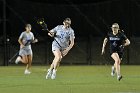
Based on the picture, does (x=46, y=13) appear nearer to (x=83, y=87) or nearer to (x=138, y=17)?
(x=138, y=17)

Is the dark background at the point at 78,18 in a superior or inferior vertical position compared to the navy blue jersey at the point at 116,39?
superior

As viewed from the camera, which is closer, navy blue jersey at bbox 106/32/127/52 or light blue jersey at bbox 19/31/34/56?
navy blue jersey at bbox 106/32/127/52

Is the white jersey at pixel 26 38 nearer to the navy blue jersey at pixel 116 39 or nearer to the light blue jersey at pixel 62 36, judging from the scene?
the light blue jersey at pixel 62 36

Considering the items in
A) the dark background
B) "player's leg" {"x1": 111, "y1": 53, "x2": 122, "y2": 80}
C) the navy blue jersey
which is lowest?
"player's leg" {"x1": 111, "y1": 53, "x2": 122, "y2": 80}

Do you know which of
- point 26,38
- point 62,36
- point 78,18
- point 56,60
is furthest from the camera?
point 78,18

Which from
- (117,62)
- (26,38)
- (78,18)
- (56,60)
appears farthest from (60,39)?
(78,18)

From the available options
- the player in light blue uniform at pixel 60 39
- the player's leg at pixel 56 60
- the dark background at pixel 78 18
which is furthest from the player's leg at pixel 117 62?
the dark background at pixel 78 18

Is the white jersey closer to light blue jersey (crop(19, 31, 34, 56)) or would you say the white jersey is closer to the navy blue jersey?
light blue jersey (crop(19, 31, 34, 56))

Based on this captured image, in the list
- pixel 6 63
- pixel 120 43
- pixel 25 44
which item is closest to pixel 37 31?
pixel 6 63

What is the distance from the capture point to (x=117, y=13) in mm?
36344

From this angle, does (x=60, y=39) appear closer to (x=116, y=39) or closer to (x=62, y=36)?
(x=62, y=36)

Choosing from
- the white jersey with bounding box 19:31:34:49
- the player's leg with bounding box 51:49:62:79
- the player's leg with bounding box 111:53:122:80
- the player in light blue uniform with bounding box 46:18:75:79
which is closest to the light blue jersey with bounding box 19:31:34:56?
the white jersey with bounding box 19:31:34:49

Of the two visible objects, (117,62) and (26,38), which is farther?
(26,38)

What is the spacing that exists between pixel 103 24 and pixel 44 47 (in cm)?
560
